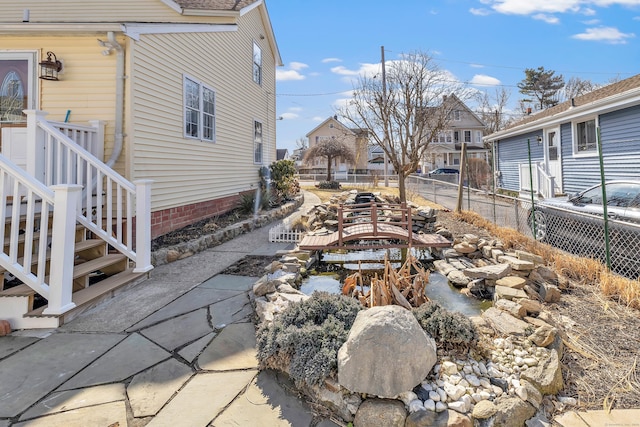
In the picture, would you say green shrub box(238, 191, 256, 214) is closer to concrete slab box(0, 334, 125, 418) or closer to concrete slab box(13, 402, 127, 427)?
concrete slab box(0, 334, 125, 418)

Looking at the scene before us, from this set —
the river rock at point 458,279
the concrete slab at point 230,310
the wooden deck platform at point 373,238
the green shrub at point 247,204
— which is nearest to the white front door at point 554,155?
the wooden deck platform at point 373,238

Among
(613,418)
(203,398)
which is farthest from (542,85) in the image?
(203,398)

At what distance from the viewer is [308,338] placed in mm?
2408

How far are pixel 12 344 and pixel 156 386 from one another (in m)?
1.65

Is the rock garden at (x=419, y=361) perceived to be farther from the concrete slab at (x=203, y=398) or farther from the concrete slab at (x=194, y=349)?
the concrete slab at (x=194, y=349)

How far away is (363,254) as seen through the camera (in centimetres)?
670

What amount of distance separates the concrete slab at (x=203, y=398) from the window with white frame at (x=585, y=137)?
12.8 meters

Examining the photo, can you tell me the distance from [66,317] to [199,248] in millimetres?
2965

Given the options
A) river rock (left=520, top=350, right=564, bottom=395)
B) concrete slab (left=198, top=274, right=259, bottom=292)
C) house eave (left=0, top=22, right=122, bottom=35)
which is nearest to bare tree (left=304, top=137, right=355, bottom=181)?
house eave (left=0, top=22, right=122, bottom=35)

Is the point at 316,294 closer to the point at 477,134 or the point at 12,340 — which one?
the point at 12,340

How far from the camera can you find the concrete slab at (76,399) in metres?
2.04

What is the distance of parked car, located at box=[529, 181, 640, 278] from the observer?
14.7 feet

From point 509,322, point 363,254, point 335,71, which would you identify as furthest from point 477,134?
point 509,322

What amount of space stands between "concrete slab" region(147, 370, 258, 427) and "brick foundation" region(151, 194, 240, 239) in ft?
14.3
